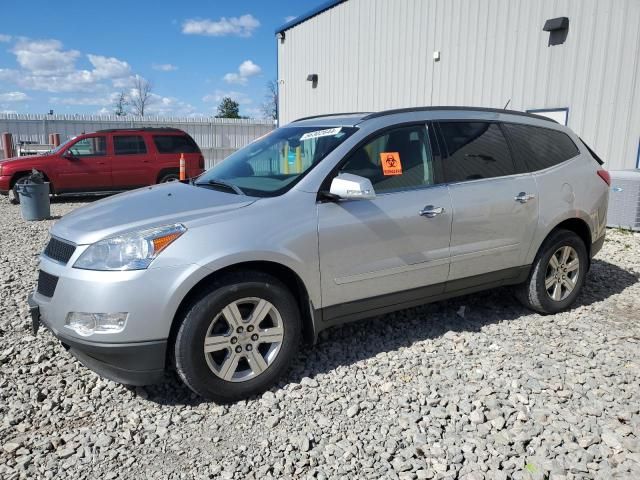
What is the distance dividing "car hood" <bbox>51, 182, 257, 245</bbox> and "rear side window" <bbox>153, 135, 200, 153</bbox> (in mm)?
10362

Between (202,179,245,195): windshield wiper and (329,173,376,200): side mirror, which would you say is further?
(202,179,245,195): windshield wiper

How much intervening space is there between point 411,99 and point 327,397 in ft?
34.6

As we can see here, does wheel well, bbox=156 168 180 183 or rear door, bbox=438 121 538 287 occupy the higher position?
rear door, bbox=438 121 538 287

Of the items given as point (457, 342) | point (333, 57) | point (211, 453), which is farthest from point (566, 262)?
point (333, 57)

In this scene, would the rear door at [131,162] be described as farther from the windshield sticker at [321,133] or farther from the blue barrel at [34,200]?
the windshield sticker at [321,133]

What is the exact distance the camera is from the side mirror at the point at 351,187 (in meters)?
3.18

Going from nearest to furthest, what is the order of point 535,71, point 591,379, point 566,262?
1. point 591,379
2. point 566,262
3. point 535,71

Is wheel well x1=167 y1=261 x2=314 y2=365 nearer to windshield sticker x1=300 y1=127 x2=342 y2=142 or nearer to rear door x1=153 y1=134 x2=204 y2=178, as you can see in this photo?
windshield sticker x1=300 y1=127 x2=342 y2=142

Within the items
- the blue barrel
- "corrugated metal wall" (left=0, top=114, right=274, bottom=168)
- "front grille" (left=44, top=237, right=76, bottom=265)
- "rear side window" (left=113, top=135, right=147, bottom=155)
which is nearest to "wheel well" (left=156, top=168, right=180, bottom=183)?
"rear side window" (left=113, top=135, right=147, bottom=155)

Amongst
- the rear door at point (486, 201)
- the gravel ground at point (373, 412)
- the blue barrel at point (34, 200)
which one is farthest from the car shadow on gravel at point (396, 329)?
the blue barrel at point (34, 200)

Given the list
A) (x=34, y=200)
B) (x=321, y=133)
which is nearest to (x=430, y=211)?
(x=321, y=133)

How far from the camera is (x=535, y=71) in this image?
9633mm

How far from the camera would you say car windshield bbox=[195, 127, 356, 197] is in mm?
3479

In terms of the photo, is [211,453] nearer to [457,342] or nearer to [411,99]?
[457,342]
